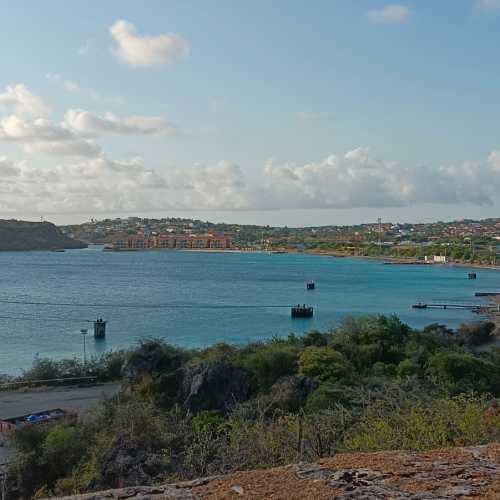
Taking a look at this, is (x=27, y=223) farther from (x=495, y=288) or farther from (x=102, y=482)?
(x=102, y=482)

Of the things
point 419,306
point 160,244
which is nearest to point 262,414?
point 419,306

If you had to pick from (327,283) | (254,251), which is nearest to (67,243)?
(254,251)

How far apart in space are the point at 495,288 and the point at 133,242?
5180 inches

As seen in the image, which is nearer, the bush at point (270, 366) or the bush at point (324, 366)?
the bush at point (324, 366)

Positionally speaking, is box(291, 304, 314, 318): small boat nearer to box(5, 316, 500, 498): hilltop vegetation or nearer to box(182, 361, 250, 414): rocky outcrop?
box(5, 316, 500, 498): hilltop vegetation

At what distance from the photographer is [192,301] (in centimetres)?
5897

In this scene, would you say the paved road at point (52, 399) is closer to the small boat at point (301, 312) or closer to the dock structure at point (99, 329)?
the dock structure at point (99, 329)

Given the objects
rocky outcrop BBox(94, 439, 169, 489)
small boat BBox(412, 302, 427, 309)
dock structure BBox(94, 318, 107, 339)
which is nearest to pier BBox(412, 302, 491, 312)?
small boat BBox(412, 302, 427, 309)

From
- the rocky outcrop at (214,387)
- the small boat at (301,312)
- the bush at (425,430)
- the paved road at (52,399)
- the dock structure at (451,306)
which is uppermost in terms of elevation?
the bush at (425,430)

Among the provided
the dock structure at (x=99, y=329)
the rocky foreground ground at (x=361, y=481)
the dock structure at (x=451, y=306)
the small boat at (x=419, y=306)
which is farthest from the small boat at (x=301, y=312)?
the rocky foreground ground at (x=361, y=481)

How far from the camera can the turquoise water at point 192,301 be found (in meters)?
40.3

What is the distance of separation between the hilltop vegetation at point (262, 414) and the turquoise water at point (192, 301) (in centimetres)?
1699

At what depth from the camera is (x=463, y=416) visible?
8430mm

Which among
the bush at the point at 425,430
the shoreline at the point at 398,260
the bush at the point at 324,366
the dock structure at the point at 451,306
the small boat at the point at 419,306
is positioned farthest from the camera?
the shoreline at the point at 398,260
